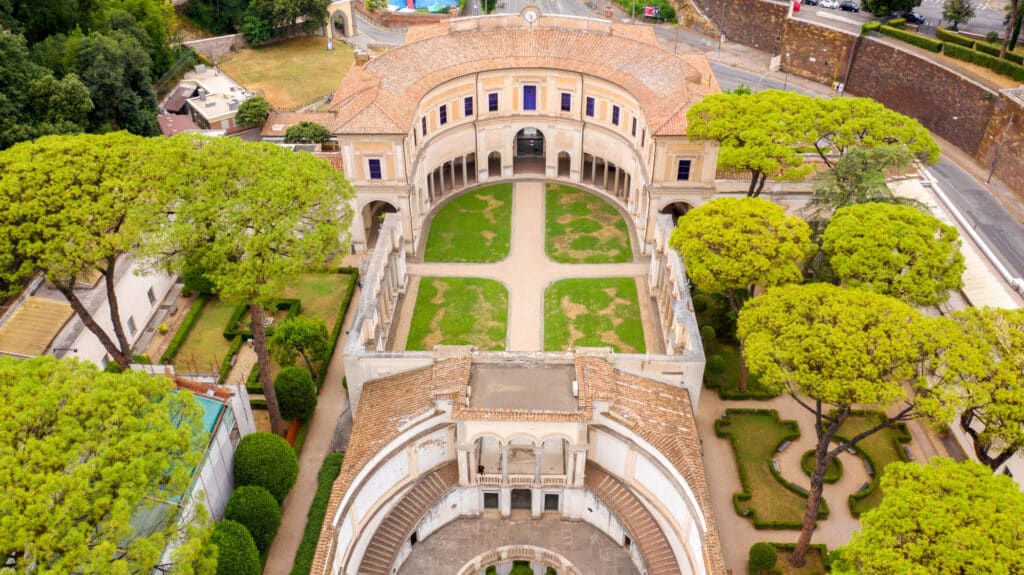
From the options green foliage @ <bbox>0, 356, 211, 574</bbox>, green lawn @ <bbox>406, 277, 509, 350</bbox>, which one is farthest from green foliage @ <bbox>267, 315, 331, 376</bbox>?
green foliage @ <bbox>0, 356, 211, 574</bbox>

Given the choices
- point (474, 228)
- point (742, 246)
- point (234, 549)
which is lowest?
point (234, 549)

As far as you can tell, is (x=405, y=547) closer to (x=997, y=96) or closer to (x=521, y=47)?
(x=521, y=47)

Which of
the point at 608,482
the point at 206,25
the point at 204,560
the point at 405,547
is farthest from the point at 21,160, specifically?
the point at 206,25

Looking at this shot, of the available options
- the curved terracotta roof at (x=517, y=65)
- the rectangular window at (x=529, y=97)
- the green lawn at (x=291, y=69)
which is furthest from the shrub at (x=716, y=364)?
the green lawn at (x=291, y=69)

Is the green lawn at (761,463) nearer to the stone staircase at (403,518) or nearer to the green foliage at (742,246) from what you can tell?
the green foliage at (742,246)

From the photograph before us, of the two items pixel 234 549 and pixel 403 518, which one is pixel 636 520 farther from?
pixel 234 549

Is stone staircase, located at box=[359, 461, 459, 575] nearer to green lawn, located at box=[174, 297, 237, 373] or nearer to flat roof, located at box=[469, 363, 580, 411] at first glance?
flat roof, located at box=[469, 363, 580, 411]

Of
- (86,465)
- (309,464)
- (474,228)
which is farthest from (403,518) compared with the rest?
(474,228)
